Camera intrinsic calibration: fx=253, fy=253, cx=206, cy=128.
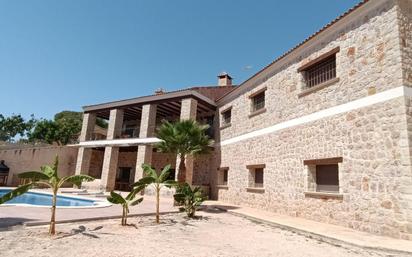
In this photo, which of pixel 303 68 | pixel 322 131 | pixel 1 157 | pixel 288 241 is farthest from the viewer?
pixel 1 157

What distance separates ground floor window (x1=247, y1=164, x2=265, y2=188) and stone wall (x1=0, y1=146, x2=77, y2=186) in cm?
1829

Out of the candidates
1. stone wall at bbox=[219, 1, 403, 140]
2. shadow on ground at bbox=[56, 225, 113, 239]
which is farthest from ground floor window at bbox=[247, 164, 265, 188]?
shadow on ground at bbox=[56, 225, 113, 239]

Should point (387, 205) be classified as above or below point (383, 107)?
below

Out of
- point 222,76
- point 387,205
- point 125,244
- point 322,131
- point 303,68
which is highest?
point 222,76

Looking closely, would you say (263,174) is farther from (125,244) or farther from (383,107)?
→ (125,244)

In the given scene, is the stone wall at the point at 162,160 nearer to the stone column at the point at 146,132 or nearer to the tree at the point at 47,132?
the stone column at the point at 146,132

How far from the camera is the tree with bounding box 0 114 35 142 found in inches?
1985

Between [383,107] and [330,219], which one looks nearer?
[383,107]

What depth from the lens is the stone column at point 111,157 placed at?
822 inches

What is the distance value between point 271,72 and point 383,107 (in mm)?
6523

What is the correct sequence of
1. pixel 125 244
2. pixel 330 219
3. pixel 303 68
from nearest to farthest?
pixel 125 244 → pixel 330 219 → pixel 303 68

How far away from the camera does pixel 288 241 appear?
6922 millimetres

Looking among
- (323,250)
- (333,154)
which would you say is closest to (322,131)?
(333,154)

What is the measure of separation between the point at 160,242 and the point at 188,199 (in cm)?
455
